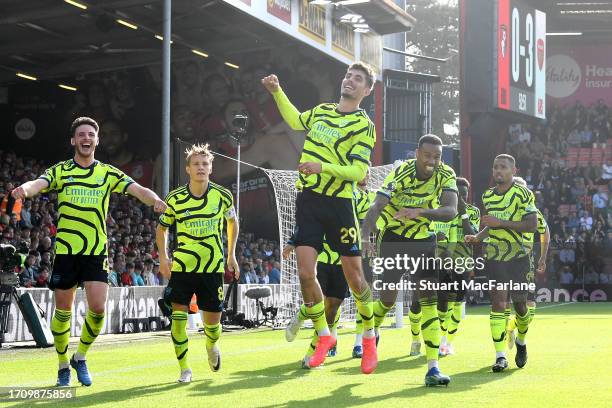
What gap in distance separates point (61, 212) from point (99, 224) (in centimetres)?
35

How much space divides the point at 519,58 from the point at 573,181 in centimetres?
615

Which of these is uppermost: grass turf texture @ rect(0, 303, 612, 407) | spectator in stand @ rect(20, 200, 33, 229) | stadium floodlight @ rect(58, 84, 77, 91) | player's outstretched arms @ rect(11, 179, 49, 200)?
stadium floodlight @ rect(58, 84, 77, 91)

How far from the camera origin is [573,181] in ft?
133

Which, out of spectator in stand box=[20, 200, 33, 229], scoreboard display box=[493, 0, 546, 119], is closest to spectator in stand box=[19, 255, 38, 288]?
spectator in stand box=[20, 200, 33, 229]

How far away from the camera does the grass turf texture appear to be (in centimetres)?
811

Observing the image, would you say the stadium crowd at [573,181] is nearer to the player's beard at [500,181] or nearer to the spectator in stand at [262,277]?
the spectator in stand at [262,277]

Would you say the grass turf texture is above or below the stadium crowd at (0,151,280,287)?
below

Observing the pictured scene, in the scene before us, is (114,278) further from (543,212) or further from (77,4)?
(543,212)

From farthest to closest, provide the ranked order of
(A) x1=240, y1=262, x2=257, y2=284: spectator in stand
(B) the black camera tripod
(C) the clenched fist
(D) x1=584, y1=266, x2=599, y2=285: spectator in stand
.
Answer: (D) x1=584, y1=266, x2=599, y2=285: spectator in stand → (A) x1=240, y1=262, x2=257, y2=284: spectator in stand → (B) the black camera tripod → (C) the clenched fist

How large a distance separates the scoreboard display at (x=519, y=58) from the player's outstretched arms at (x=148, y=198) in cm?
2806

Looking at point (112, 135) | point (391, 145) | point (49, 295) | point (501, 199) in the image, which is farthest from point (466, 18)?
point (501, 199)

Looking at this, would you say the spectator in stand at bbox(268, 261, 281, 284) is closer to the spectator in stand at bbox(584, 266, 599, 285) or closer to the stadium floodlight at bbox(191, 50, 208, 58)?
the stadium floodlight at bbox(191, 50, 208, 58)

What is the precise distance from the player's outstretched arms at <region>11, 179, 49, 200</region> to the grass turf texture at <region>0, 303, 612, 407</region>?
1584 millimetres

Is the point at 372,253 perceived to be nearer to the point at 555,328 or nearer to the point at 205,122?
the point at 555,328
